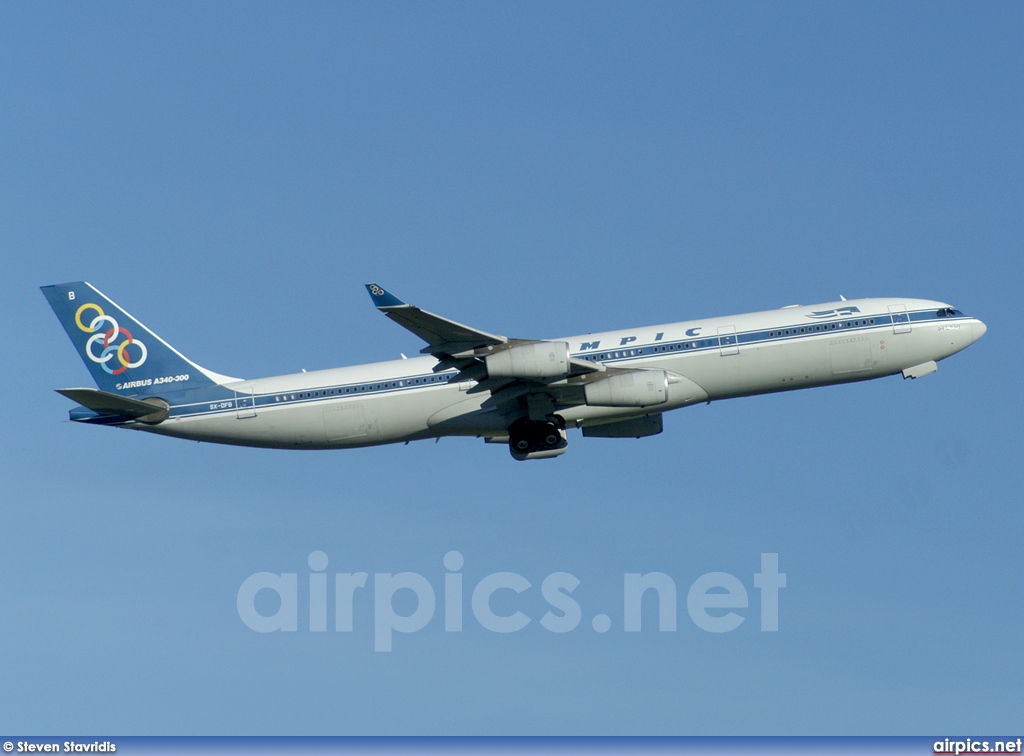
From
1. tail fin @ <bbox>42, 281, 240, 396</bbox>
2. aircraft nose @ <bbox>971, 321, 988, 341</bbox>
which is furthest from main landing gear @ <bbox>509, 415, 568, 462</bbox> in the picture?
aircraft nose @ <bbox>971, 321, 988, 341</bbox>

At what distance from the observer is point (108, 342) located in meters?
54.1

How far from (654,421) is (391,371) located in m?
10.2

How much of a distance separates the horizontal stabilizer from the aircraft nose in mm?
30427

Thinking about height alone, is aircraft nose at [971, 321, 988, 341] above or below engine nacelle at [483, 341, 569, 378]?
above

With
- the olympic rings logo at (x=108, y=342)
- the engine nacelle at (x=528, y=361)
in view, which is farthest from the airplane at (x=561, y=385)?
the olympic rings logo at (x=108, y=342)

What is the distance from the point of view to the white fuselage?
49.2 metres

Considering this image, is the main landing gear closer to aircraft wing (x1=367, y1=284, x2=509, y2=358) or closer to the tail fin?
aircraft wing (x1=367, y1=284, x2=509, y2=358)

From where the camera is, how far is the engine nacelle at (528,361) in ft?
153

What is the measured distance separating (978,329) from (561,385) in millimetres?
16126

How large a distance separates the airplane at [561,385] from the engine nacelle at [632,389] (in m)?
0.05

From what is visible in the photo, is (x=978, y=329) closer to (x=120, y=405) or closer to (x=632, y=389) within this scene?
(x=632, y=389)

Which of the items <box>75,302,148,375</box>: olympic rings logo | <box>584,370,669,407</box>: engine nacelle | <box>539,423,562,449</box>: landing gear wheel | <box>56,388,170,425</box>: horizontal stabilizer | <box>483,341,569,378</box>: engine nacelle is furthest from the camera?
<box>75,302,148,375</box>: olympic rings logo

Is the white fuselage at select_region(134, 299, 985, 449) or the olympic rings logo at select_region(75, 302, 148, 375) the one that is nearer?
the white fuselage at select_region(134, 299, 985, 449)

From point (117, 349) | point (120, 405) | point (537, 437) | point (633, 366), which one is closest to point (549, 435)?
point (537, 437)
